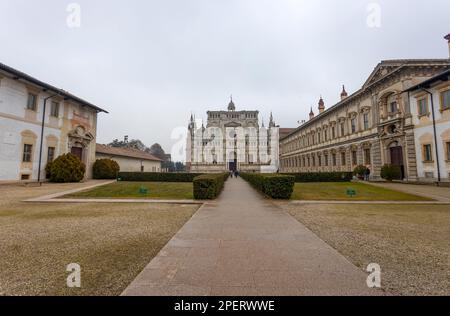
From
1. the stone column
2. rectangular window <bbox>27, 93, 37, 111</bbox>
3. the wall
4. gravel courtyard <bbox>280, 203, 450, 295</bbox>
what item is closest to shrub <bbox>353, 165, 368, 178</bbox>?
the stone column

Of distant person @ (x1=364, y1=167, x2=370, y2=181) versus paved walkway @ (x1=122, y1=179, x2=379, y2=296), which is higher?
distant person @ (x1=364, y1=167, x2=370, y2=181)

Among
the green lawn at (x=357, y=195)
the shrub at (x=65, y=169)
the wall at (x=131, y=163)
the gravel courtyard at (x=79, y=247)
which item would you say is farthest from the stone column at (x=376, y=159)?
the wall at (x=131, y=163)

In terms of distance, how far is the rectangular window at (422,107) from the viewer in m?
19.1

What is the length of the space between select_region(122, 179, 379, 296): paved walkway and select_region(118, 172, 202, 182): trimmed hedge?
1932 cm

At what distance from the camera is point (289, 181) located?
478 inches

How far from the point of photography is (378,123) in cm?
2409

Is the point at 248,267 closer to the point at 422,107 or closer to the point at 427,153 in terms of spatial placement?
the point at 427,153

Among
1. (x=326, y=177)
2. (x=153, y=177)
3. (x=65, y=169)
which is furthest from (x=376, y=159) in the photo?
(x=65, y=169)

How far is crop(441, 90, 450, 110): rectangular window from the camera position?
1722 centimetres

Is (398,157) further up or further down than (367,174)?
further up

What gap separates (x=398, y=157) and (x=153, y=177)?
2757cm

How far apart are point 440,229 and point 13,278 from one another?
33.1 ft

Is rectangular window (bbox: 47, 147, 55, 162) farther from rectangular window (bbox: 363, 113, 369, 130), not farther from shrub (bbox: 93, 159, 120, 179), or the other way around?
rectangular window (bbox: 363, 113, 369, 130)
